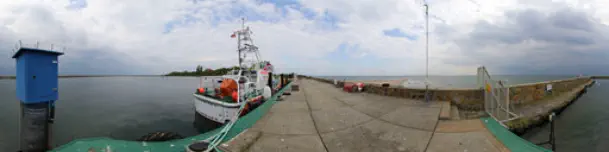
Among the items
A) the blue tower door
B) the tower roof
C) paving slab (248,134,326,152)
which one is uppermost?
the tower roof

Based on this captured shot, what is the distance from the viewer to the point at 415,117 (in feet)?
17.6

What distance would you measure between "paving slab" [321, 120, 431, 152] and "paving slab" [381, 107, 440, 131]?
359mm

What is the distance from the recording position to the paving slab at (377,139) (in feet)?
11.8

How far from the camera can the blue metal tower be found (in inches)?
231

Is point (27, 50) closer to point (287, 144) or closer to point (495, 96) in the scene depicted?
point (287, 144)

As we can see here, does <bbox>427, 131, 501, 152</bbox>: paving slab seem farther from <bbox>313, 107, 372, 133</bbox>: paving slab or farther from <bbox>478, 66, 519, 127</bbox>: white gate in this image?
<bbox>478, 66, 519, 127</bbox>: white gate

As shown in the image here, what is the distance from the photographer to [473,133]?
399cm

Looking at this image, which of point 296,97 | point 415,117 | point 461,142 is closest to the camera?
point 461,142

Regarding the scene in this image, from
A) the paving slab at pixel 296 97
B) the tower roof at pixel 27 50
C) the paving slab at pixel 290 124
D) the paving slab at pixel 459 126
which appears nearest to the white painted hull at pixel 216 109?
the paving slab at pixel 296 97

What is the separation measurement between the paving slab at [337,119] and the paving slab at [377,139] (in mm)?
323

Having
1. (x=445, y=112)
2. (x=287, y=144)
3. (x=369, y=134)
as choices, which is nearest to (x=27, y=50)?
(x=287, y=144)

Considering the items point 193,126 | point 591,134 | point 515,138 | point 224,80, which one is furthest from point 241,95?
point 591,134

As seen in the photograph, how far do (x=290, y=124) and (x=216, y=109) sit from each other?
7.84 meters

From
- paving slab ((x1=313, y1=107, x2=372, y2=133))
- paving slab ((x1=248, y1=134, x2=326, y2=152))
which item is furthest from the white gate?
paving slab ((x1=248, y1=134, x2=326, y2=152))
